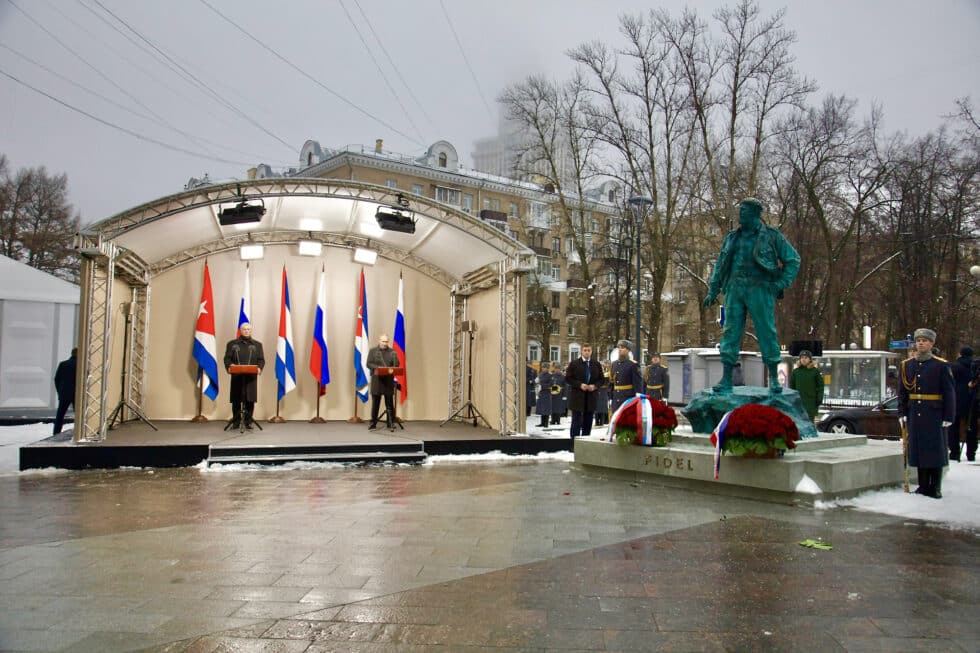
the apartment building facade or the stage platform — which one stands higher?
the apartment building facade

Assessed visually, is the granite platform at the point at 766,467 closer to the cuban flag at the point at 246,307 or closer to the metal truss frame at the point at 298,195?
the metal truss frame at the point at 298,195

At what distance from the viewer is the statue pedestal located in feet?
31.4

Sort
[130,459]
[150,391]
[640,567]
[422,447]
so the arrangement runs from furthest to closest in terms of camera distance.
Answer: [150,391]
[422,447]
[130,459]
[640,567]

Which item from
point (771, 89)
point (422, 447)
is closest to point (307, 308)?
point (422, 447)

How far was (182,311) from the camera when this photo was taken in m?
15.0

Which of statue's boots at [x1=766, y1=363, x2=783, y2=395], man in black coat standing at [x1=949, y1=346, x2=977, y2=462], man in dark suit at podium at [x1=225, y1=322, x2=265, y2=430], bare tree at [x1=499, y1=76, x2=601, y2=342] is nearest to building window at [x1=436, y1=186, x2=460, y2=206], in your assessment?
bare tree at [x1=499, y1=76, x2=601, y2=342]

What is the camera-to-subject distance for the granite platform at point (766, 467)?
7734 millimetres

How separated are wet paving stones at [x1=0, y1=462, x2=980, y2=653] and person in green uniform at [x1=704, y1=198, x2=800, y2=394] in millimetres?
2617

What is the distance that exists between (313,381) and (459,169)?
135 feet

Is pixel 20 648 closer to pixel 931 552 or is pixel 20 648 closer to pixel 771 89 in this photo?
pixel 931 552

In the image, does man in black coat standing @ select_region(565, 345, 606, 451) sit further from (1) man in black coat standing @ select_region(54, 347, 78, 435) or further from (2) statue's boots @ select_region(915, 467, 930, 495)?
(1) man in black coat standing @ select_region(54, 347, 78, 435)

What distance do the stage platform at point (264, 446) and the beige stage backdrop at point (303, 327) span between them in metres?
1.25

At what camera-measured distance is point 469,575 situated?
16.5ft

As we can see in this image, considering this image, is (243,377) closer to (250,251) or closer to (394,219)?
(250,251)
